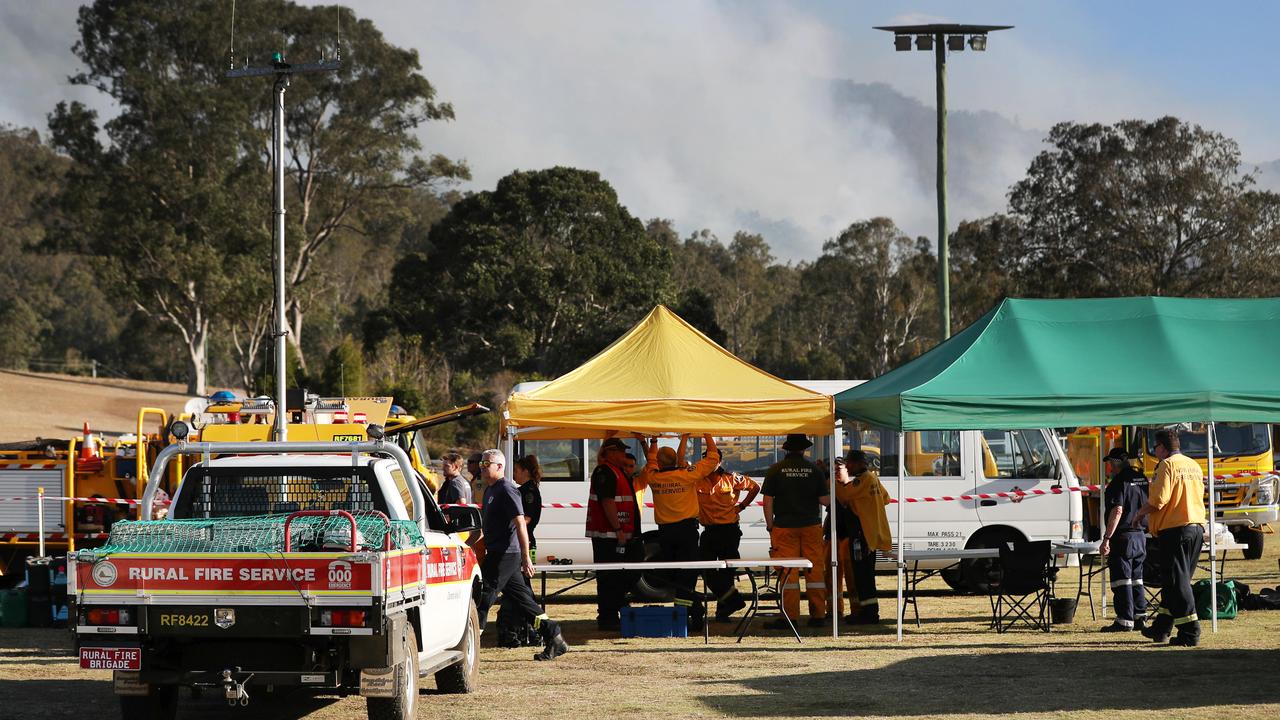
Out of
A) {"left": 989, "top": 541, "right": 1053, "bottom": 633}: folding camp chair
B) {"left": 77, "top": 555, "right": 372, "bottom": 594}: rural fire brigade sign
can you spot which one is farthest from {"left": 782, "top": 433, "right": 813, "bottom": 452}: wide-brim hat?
{"left": 77, "top": 555, "right": 372, "bottom": 594}: rural fire brigade sign

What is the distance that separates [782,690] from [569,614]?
18.8ft

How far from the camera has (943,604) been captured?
1622 centimetres

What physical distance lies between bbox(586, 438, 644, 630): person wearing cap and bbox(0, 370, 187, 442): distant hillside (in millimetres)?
37717

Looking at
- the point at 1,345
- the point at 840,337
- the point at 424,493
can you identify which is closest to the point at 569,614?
the point at 424,493

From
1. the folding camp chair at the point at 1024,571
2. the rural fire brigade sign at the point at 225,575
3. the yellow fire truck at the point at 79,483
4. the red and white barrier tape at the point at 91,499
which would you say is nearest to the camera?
the rural fire brigade sign at the point at 225,575

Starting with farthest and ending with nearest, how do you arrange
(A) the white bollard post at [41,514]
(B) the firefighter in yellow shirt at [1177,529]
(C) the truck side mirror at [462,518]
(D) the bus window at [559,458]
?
(D) the bus window at [559,458] → (A) the white bollard post at [41,514] → (B) the firefighter in yellow shirt at [1177,529] → (C) the truck side mirror at [462,518]

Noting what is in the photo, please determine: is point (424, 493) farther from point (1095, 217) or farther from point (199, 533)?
point (1095, 217)

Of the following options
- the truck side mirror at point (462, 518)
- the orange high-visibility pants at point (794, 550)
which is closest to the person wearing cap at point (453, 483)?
the orange high-visibility pants at point (794, 550)

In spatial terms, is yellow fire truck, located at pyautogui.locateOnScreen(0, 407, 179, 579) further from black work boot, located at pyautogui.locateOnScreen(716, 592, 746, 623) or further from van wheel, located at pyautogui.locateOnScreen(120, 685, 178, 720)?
van wheel, located at pyautogui.locateOnScreen(120, 685, 178, 720)

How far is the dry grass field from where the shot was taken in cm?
966

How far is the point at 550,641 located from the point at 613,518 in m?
2.06

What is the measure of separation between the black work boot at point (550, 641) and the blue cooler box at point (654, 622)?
1.42 metres

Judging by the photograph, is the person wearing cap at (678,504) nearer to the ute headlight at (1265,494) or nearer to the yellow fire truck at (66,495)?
the yellow fire truck at (66,495)

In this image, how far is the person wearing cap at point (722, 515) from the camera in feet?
47.1
